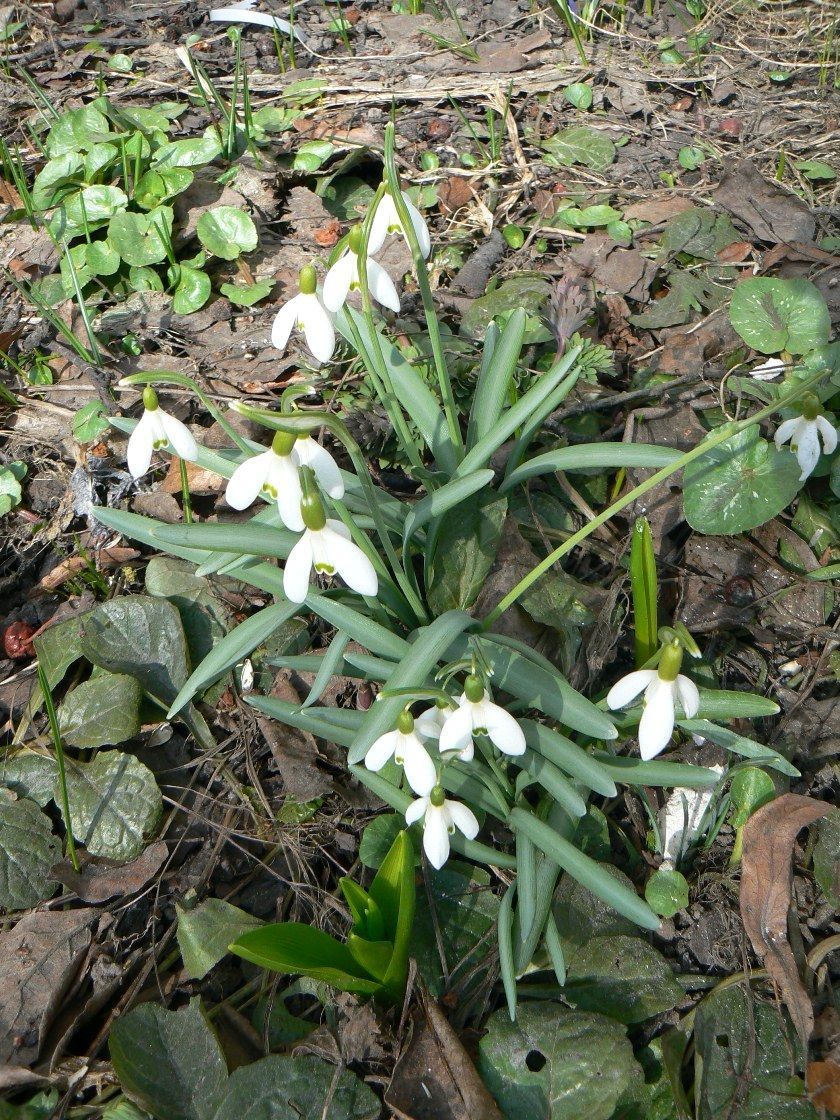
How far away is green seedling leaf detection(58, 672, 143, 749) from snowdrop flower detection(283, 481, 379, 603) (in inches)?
32.3

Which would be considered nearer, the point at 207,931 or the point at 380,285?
the point at 380,285

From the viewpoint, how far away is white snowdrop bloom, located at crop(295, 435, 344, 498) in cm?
136

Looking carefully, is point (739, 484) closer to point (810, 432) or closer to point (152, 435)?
point (810, 432)

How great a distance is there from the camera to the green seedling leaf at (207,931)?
1674 mm

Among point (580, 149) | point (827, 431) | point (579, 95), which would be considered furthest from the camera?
point (579, 95)

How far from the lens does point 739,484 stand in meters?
1.90

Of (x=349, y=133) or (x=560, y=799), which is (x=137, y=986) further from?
(x=349, y=133)

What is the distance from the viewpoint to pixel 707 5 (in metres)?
3.63

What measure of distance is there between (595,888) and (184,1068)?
0.77 m

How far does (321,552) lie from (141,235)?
1.95m

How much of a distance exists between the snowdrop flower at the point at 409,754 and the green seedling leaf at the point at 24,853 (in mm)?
864

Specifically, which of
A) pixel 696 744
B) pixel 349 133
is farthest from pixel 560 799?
pixel 349 133

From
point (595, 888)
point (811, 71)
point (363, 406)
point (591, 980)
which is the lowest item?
point (591, 980)

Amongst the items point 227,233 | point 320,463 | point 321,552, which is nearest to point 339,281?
point 320,463
